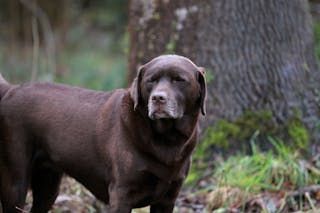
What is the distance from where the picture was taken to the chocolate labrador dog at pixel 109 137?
13.8ft

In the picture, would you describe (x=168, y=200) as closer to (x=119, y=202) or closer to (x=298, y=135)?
(x=119, y=202)

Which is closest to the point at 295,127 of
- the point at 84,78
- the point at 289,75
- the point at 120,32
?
the point at 289,75

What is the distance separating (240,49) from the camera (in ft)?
21.6

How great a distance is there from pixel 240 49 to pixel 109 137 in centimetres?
254

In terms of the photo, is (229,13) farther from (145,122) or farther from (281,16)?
(145,122)

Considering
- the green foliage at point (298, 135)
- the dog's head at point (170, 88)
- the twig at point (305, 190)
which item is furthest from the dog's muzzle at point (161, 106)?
the green foliage at point (298, 135)

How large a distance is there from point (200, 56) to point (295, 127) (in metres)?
1.22

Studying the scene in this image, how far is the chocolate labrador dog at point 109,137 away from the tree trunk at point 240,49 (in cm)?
204

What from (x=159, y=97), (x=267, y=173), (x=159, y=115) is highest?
(x=159, y=97)

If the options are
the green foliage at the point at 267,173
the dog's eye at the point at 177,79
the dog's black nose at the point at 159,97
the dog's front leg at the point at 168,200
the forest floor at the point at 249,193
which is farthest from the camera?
the green foliage at the point at 267,173

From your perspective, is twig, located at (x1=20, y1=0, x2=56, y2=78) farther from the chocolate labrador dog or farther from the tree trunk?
the chocolate labrador dog

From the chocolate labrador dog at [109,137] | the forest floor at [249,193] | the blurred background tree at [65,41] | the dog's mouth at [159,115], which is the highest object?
the dog's mouth at [159,115]

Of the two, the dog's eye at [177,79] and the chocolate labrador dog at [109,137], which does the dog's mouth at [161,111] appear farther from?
the dog's eye at [177,79]

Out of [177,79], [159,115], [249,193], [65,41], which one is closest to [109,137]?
[159,115]
